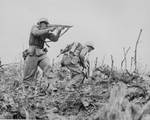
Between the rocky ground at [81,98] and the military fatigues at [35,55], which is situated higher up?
the military fatigues at [35,55]

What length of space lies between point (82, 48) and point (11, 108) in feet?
13.0

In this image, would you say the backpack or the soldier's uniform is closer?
the backpack

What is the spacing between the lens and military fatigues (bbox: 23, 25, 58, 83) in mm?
14227

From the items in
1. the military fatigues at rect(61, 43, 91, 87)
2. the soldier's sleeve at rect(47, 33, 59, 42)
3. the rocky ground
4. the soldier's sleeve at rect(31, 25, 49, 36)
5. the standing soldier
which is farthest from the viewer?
the soldier's sleeve at rect(47, 33, 59, 42)

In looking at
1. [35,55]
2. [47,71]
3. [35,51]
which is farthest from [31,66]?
[47,71]

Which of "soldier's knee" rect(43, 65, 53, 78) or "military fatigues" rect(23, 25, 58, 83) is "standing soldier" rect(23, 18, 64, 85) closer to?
"military fatigues" rect(23, 25, 58, 83)

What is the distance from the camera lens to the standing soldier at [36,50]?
46.5 feet

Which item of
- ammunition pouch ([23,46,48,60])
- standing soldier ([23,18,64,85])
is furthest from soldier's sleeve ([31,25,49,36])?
ammunition pouch ([23,46,48,60])

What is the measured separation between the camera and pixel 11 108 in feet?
34.0

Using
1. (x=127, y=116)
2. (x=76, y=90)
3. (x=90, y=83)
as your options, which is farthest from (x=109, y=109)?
(x=90, y=83)

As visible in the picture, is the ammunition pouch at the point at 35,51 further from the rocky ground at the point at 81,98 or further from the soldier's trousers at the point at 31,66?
the rocky ground at the point at 81,98

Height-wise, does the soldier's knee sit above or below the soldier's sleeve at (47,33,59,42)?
below

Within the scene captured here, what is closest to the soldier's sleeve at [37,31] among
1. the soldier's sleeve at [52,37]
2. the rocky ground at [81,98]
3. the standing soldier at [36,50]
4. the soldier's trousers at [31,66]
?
the standing soldier at [36,50]

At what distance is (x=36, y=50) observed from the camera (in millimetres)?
14328
